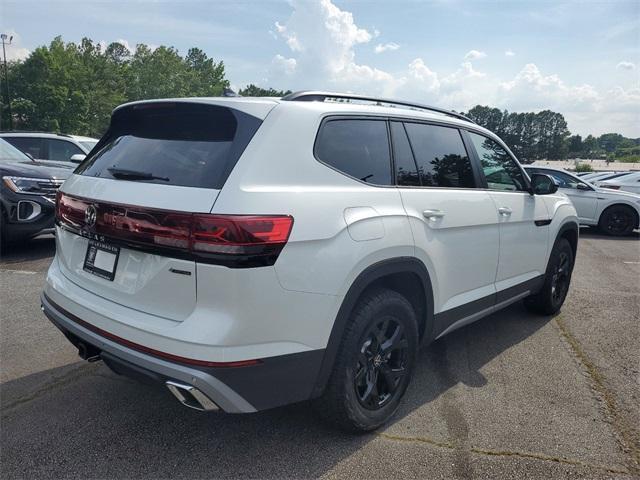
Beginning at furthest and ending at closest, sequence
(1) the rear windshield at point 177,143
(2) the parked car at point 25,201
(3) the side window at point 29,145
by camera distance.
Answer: (3) the side window at point 29,145 → (2) the parked car at point 25,201 → (1) the rear windshield at point 177,143

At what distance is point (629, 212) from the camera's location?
11344mm

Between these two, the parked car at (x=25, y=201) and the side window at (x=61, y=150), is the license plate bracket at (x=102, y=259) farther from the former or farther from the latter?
the side window at (x=61, y=150)

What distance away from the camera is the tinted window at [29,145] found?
30.1 ft

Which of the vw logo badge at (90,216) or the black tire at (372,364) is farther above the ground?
the vw logo badge at (90,216)

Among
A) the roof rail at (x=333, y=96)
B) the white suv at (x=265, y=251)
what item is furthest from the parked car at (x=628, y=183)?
the white suv at (x=265, y=251)

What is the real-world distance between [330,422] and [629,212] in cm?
1121

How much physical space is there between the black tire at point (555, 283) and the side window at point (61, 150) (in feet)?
27.4

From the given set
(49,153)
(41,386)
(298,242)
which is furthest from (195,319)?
(49,153)

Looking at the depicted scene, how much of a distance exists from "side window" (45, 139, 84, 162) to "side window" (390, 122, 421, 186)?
8135 mm

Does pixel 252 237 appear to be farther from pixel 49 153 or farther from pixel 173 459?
pixel 49 153

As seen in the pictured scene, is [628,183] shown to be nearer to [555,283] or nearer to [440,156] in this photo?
[555,283]

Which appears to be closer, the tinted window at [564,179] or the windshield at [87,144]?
the windshield at [87,144]

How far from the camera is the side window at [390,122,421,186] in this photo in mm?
3004

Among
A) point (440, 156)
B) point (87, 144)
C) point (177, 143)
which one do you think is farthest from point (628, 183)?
point (177, 143)
